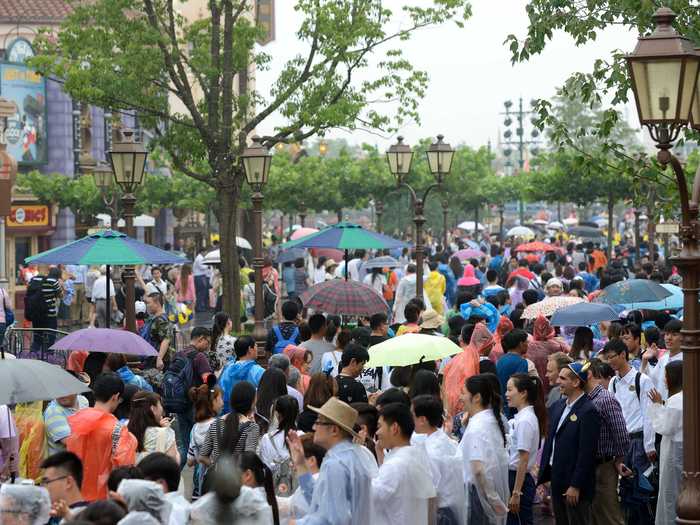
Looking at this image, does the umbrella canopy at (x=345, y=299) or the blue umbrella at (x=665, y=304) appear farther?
the blue umbrella at (x=665, y=304)

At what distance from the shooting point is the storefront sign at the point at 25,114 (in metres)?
43.9

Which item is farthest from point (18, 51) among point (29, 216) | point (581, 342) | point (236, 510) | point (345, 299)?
point (236, 510)

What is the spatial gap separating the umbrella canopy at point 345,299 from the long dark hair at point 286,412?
578 cm

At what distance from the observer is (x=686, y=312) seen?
25.8ft

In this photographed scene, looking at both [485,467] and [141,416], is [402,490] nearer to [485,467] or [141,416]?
[485,467]

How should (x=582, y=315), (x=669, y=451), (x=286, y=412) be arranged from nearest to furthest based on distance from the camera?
(x=286, y=412), (x=669, y=451), (x=582, y=315)

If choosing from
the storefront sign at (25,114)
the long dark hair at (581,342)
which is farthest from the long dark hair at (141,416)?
the storefront sign at (25,114)

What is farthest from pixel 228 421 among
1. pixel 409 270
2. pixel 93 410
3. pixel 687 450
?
pixel 409 270

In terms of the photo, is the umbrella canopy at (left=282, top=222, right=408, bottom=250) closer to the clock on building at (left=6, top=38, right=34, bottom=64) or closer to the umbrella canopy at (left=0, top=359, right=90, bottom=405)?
the umbrella canopy at (left=0, top=359, right=90, bottom=405)

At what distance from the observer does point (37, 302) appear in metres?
23.2

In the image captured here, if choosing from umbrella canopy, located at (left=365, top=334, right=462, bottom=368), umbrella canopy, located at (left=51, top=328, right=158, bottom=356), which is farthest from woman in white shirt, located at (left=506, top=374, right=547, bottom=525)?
umbrella canopy, located at (left=51, top=328, right=158, bottom=356)

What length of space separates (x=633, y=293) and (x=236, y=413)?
697 cm

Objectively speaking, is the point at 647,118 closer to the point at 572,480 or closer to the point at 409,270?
the point at 572,480

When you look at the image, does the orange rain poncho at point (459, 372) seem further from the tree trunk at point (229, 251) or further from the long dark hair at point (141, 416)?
the tree trunk at point (229, 251)
